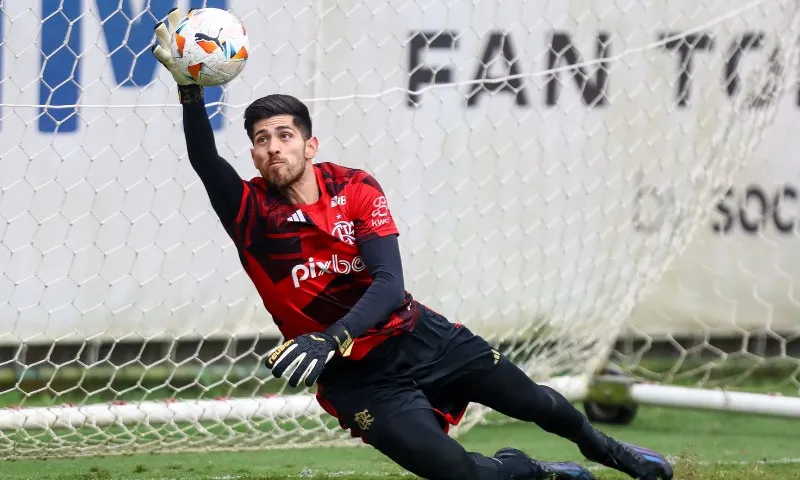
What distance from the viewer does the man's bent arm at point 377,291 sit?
12.2ft

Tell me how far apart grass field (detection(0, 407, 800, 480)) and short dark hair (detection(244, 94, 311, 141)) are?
1527 mm

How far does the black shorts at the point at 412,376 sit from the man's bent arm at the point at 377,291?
186 mm

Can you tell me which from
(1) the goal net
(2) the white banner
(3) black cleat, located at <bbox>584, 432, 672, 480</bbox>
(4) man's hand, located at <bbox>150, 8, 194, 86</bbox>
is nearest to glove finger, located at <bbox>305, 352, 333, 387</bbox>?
(4) man's hand, located at <bbox>150, 8, 194, 86</bbox>

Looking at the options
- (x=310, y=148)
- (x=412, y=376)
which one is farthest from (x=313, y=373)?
(x=310, y=148)

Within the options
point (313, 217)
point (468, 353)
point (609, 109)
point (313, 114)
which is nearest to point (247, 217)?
point (313, 217)

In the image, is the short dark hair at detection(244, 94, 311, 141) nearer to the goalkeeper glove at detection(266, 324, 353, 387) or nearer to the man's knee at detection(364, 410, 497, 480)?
the goalkeeper glove at detection(266, 324, 353, 387)

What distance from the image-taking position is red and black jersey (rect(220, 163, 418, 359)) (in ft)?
13.1

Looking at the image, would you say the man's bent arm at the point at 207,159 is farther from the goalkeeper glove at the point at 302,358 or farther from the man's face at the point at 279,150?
the goalkeeper glove at the point at 302,358

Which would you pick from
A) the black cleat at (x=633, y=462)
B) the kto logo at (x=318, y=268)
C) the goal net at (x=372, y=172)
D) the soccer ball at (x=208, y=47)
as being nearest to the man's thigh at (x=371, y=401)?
the kto logo at (x=318, y=268)

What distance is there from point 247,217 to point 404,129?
2.43 meters

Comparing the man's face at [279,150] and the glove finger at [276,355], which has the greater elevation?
the man's face at [279,150]

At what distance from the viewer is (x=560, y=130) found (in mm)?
6711

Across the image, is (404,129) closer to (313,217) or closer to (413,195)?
(413,195)

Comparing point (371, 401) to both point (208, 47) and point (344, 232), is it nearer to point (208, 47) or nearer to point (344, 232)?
point (344, 232)
